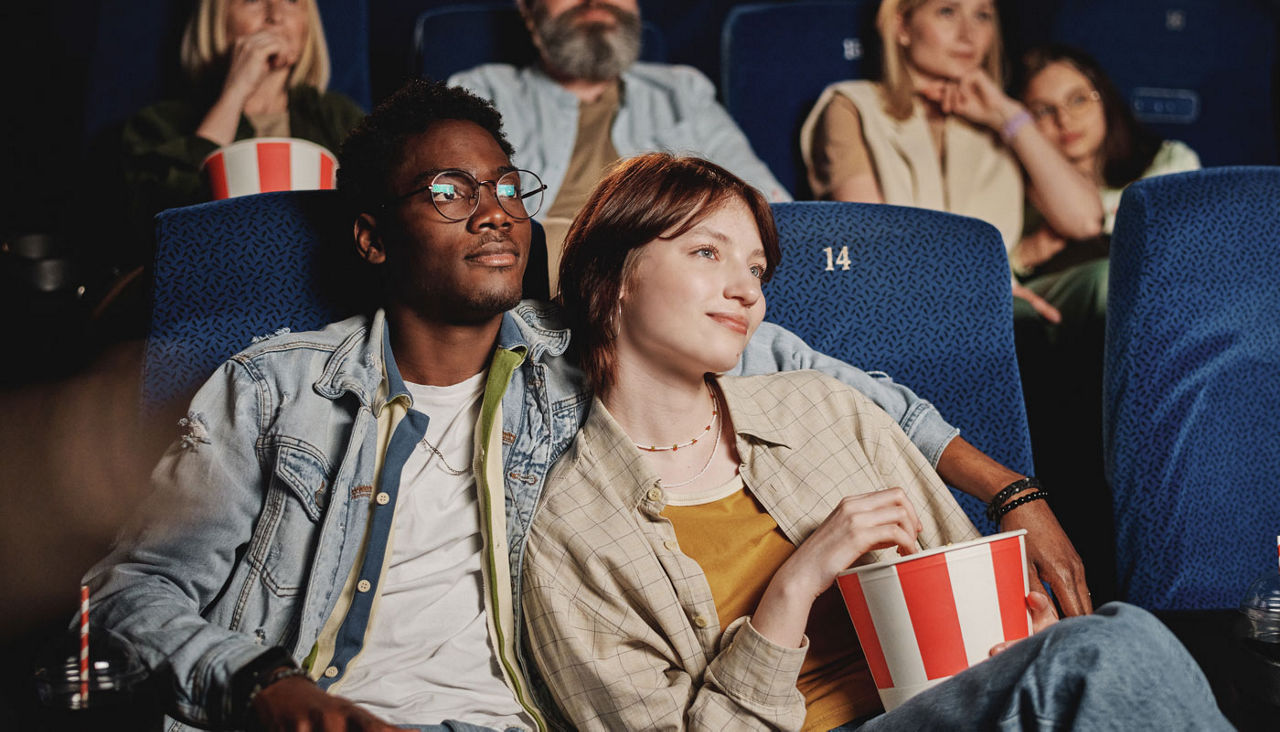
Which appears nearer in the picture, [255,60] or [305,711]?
[305,711]

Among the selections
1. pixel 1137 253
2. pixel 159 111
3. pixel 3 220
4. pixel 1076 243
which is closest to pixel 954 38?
pixel 1076 243

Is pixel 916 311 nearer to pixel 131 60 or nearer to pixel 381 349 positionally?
pixel 381 349

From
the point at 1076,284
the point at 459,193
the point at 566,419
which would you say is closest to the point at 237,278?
the point at 459,193

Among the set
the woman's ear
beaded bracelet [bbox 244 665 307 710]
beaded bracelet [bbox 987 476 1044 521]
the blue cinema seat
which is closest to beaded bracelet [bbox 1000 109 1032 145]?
the woman's ear

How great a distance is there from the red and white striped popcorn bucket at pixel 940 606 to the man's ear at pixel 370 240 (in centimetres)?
69

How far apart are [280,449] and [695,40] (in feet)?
8.04

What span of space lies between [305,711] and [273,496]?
336mm

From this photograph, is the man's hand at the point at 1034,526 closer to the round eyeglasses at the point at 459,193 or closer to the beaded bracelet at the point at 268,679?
the round eyeglasses at the point at 459,193

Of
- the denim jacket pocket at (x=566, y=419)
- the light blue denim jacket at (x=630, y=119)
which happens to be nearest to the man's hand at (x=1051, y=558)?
the denim jacket pocket at (x=566, y=419)

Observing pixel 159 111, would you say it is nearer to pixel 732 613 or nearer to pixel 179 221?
pixel 179 221

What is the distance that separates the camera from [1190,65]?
3.07m

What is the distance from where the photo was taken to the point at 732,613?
4.14 feet

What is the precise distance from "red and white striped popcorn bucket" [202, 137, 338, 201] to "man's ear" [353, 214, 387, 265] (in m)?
0.38

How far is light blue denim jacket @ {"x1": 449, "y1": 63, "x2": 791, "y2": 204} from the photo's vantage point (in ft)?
8.63
